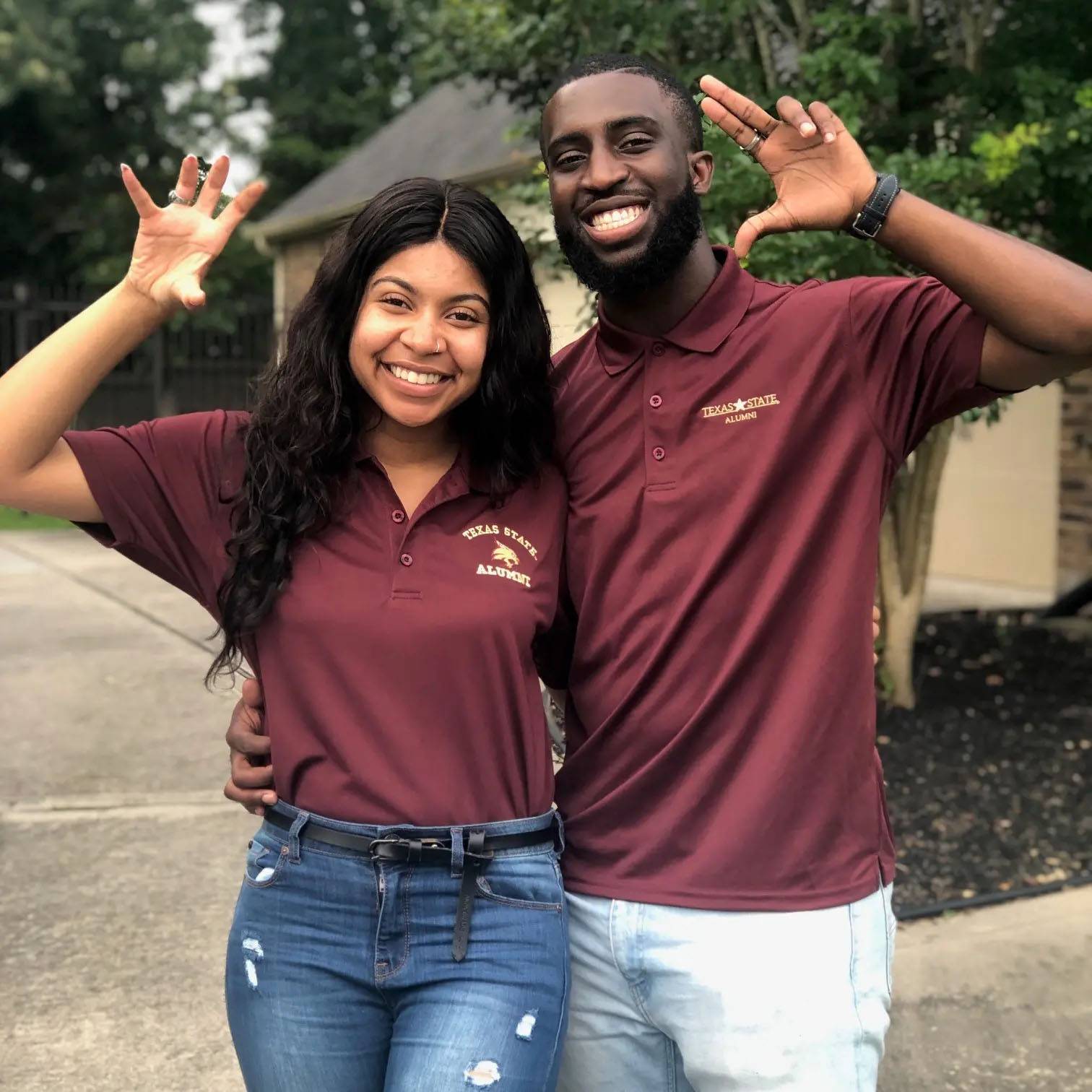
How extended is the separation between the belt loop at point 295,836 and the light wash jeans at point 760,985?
48 centimetres

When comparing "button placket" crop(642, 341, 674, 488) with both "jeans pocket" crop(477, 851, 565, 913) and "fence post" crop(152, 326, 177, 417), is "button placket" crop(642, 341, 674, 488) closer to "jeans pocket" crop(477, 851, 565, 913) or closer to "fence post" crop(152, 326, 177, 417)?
"jeans pocket" crop(477, 851, 565, 913)

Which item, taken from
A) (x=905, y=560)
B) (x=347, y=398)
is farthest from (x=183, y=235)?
(x=905, y=560)

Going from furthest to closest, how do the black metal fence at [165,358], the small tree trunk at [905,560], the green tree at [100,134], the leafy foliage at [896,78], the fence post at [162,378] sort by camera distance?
the green tree at [100,134]
the fence post at [162,378]
the black metal fence at [165,358]
the small tree trunk at [905,560]
the leafy foliage at [896,78]

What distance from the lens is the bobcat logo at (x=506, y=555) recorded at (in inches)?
80.8

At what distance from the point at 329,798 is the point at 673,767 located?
0.53 meters

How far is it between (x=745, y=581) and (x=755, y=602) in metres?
0.04

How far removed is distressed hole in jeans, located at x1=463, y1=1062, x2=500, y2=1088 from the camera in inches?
72.1

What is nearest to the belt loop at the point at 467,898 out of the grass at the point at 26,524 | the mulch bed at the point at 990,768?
the mulch bed at the point at 990,768

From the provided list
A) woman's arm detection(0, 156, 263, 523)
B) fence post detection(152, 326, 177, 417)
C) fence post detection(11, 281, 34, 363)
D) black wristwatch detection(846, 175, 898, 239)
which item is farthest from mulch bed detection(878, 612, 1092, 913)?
fence post detection(11, 281, 34, 363)

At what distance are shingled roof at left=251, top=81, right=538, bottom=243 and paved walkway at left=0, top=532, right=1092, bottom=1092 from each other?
7228 mm

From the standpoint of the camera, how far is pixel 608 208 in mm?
2129

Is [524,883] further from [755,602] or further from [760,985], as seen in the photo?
[755,602]

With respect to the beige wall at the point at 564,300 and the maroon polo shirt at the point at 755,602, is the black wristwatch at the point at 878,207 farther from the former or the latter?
the beige wall at the point at 564,300

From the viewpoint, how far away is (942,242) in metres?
1.86
